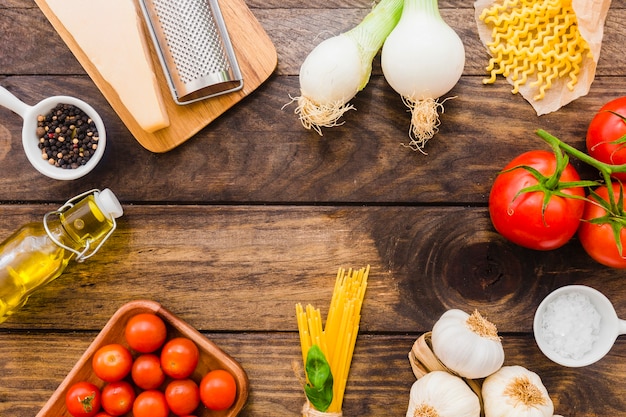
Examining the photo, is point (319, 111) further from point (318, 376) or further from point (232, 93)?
point (318, 376)

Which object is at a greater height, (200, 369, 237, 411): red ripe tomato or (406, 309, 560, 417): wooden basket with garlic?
(200, 369, 237, 411): red ripe tomato

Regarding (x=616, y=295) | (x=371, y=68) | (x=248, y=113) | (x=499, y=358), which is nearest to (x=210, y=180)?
(x=248, y=113)

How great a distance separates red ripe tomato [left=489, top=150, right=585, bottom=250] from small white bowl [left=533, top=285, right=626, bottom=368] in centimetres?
12

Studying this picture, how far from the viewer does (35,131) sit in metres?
1.14

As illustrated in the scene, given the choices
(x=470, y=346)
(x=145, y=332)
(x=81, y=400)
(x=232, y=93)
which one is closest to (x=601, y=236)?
(x=470, y=346)

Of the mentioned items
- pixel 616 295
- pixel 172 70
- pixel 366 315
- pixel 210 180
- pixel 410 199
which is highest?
pixel 172 70

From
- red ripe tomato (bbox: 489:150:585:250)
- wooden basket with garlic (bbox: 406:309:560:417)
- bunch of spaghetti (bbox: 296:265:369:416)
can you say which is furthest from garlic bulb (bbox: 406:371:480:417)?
red ripe tomato (bbox: 489:150:585:250)

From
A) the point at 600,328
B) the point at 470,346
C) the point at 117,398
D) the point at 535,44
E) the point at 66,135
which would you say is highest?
the point at 66,135

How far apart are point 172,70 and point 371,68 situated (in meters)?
0.38

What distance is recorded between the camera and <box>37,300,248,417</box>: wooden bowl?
114 cm

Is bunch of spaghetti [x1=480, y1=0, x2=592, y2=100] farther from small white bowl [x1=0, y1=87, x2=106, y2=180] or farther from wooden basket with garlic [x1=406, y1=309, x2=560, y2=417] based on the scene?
small white bowl [x1=0, y1=87, x2=106, y2=180]

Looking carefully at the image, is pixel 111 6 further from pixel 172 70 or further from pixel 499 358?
pixel 499 358

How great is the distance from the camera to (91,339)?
120 cm

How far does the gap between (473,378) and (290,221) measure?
1.47 feet
